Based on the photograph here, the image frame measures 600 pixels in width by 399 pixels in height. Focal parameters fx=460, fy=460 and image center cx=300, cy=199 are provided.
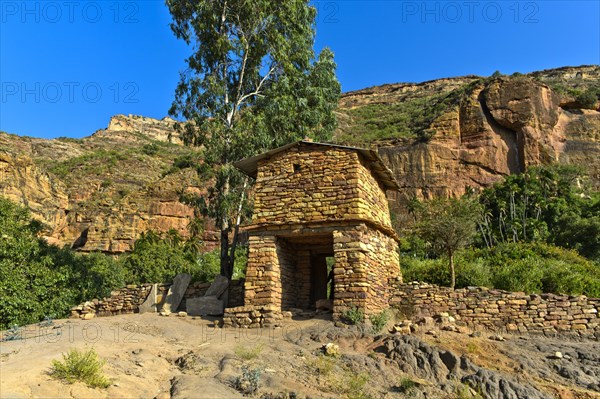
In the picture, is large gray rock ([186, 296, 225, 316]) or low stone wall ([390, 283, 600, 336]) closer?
low stone wall ([390, 283, 600, 336])

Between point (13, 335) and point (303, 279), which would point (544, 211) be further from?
point (13, 335)

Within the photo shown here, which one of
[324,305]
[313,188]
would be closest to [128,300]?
[324,305]

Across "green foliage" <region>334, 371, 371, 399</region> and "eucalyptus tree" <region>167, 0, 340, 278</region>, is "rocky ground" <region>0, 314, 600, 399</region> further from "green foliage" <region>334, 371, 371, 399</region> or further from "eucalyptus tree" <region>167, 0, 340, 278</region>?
"eucalyptus tree" <region>167, 0, 340, 278</region>

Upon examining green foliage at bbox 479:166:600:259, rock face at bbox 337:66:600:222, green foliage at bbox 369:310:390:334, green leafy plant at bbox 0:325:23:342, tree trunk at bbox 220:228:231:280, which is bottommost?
green leafy plant at bbox 0:325:23:342

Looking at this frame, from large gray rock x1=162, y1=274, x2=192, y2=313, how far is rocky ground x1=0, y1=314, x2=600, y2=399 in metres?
2.14

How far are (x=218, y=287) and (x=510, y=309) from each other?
25.2 ft

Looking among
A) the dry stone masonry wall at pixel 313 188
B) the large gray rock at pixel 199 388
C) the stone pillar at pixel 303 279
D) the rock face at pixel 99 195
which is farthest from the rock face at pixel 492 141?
the large gray rock at pixel 199 388

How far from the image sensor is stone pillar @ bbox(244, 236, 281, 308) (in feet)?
37.1

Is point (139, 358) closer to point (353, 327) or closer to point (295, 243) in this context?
point (353, 327)

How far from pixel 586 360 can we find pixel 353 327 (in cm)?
466

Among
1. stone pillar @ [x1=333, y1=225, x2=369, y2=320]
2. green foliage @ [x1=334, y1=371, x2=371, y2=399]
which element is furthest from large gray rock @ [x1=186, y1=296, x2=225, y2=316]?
green foliage @ [x1=334, y1=371, x2=371, y2=399]

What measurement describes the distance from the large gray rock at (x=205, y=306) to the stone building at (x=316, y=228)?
1750 millimetres

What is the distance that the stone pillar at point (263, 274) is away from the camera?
1130 centimetres

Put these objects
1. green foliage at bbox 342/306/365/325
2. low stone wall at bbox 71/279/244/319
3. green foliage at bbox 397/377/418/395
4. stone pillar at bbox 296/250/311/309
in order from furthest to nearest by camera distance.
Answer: low stone wall at bbox 71/279/244/319 < stone pillar at bbox 296/250/311/309 < green foliage at bbox 342/306/365/325 < green foliage at bbox 397/377/418/395
